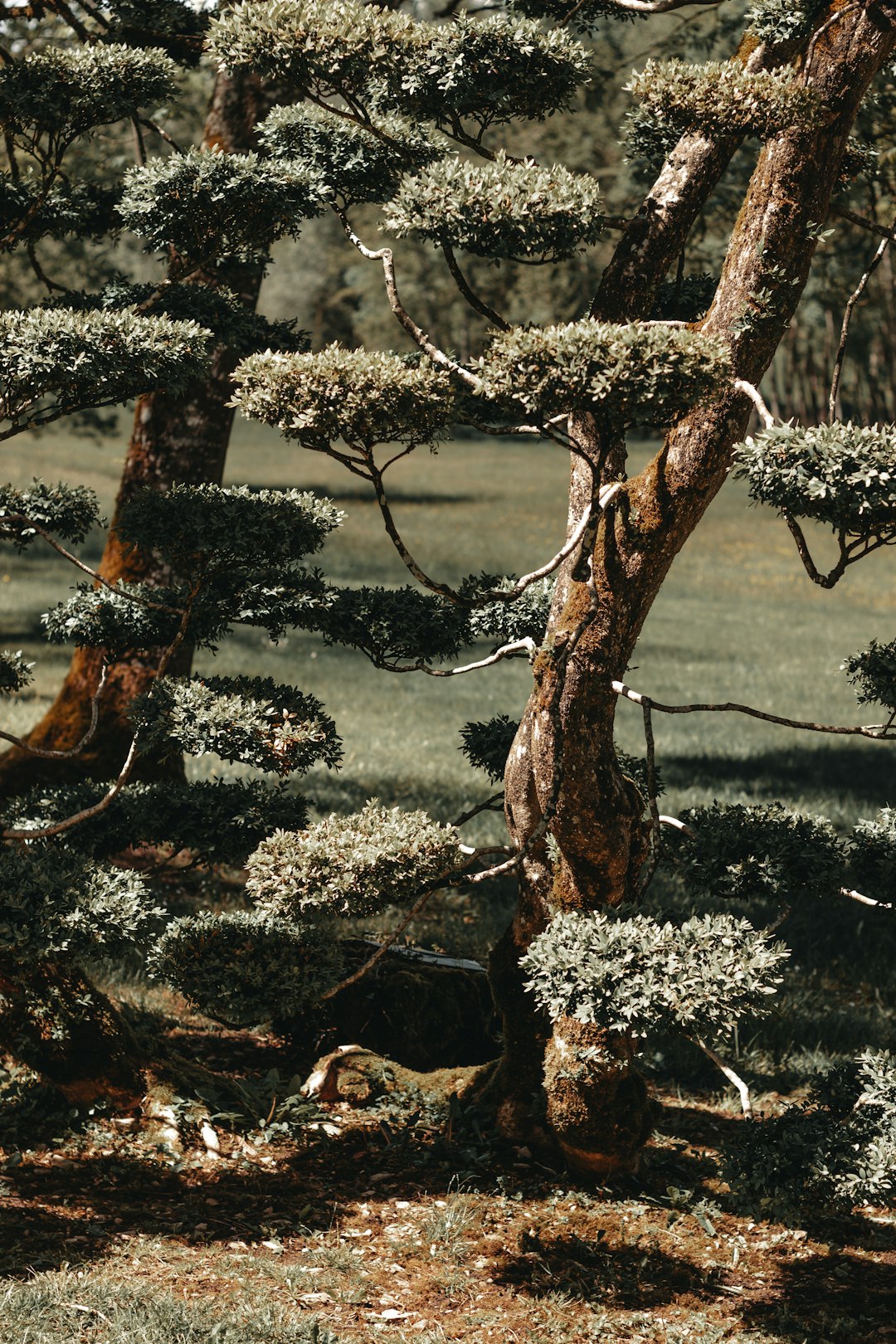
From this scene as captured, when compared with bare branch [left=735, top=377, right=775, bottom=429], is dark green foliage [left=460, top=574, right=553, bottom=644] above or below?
below

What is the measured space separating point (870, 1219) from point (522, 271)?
4105 centimetres

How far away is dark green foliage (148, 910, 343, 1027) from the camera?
489cm

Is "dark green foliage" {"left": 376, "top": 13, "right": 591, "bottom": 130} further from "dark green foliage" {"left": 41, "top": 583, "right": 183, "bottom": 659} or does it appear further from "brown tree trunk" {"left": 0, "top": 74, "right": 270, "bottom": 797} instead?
"brown tree trunk" {"left": 0, "top": 74, "right": 270, "bottom": 797}

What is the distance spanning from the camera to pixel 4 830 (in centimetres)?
574

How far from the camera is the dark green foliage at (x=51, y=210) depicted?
19.3 ft

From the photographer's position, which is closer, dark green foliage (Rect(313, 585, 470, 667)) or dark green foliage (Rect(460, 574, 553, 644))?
dark green foliage (Rect(313, 585, 470, 667))

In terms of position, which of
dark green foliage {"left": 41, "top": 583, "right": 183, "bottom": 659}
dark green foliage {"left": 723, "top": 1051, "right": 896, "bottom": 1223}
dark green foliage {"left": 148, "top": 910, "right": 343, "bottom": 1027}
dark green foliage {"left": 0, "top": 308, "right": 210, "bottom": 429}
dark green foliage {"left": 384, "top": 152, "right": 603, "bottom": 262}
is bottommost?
dark green foliage {"left": 723, "top": 1051, "right": 896, "bottom": 1223}

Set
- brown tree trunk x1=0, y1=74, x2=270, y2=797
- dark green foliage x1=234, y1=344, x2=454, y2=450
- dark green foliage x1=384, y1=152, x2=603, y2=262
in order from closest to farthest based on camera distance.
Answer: dark green foliage x1=234, y1=344, x2=454, y2=450
dark green foliage x1=384, y1=152, x2=603, y2=262
brown tree trunk x1=0, y1=74, x2=270, y2=797

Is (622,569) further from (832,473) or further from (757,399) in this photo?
(832,473)

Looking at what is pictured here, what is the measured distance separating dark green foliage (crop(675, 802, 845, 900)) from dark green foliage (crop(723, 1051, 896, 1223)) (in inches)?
33.9

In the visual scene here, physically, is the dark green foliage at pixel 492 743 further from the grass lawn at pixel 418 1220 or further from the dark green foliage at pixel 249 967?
the grass lawn at pixel 418 1220

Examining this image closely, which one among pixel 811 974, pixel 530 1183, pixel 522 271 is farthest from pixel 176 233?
pixel 522 271

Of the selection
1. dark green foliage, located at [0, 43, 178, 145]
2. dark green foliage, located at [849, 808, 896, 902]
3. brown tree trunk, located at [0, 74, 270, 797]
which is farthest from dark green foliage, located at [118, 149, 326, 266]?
dark green foliage, located at [849, 808, 896, 902]

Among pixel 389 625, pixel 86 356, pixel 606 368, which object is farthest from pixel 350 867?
pixel 86 356
